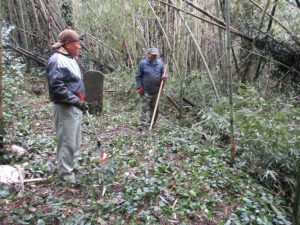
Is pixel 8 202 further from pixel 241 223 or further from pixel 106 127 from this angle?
pixel 106 127

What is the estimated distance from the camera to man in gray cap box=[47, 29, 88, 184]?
335cm

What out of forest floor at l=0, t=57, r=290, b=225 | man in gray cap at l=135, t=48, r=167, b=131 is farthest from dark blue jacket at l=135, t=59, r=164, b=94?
forest floor at l=0, t=57, r=290, b=225

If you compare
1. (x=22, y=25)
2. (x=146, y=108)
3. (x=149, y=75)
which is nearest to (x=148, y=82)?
(x=149, y=75)

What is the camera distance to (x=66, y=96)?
3.35 metres

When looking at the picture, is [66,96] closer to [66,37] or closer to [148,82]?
[66,37]

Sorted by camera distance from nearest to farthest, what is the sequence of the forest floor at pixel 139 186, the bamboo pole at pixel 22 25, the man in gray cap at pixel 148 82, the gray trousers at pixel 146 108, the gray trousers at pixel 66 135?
the forest floor at pixel 139 186, the gray trousers at pixel 66 135, the man in gray cap at pixel 148 82, the gray trousers at pixel 146 108, the bamboo pole at pixel 22 25

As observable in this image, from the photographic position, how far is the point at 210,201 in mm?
3475

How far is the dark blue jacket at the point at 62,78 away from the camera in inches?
131

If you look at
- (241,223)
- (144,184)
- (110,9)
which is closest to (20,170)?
(144,184)

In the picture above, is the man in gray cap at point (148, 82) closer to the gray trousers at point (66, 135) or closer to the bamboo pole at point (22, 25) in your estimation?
the gray trousers at point (66, 135)

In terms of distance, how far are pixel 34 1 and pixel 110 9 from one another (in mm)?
2173

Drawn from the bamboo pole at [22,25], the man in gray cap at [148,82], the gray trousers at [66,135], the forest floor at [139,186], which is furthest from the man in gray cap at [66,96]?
the bamboo pole at [22,25]

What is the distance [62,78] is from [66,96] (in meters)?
0.19

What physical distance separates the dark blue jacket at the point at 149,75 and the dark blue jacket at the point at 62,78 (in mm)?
2906
